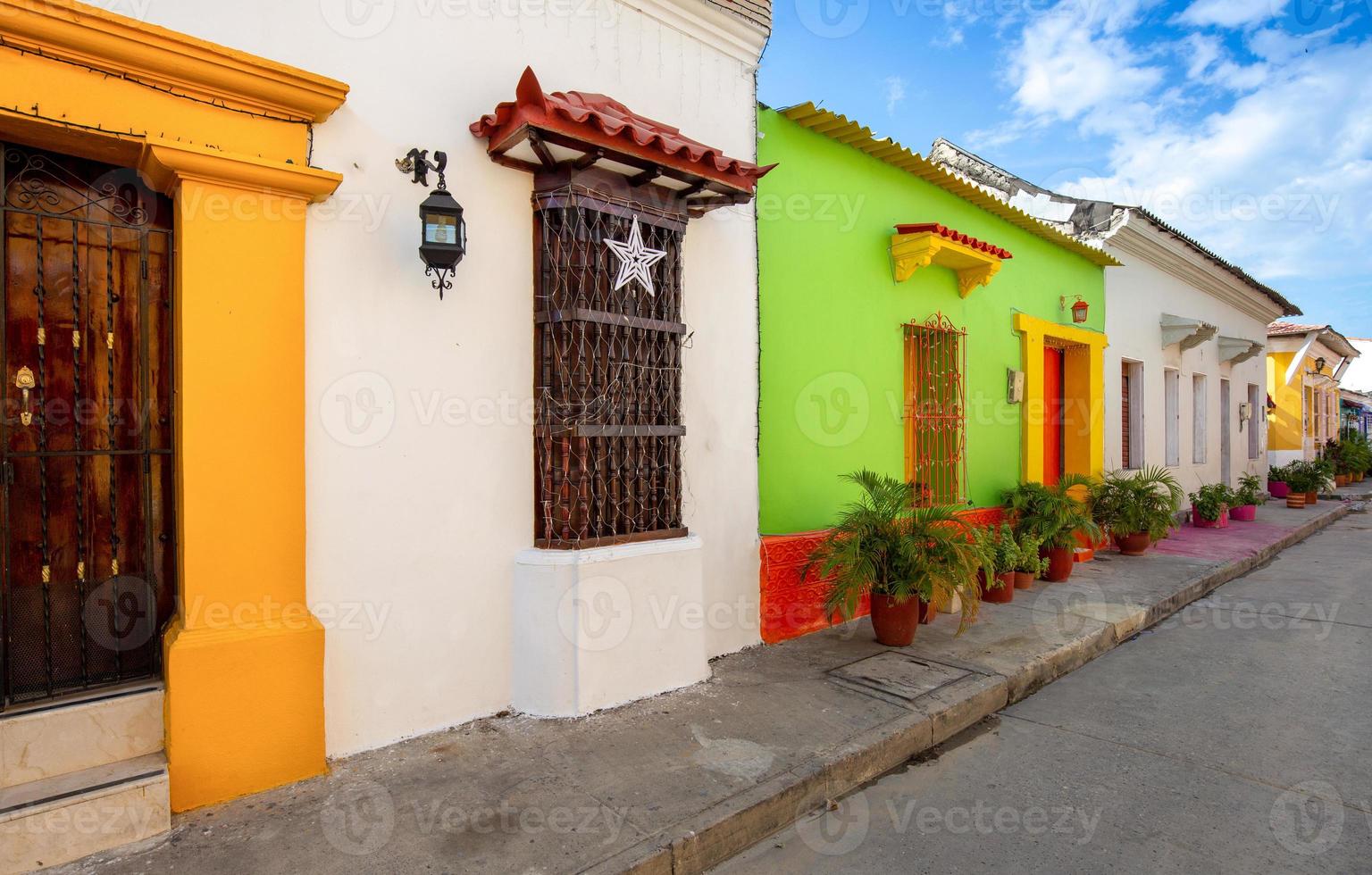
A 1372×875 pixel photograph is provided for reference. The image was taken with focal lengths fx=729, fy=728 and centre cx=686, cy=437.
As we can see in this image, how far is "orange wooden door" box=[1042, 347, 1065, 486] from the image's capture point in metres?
9.35

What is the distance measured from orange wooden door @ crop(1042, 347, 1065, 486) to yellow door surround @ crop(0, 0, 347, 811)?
28.4 feet

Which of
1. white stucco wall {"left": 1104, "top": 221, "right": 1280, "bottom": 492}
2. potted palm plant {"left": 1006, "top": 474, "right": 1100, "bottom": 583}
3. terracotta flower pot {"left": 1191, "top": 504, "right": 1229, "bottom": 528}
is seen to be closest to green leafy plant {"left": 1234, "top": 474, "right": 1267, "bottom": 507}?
white stucco wall {"left": 1104, "top": 221, "right": 1280, "bottom": 492}

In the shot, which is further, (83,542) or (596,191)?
(596,191)

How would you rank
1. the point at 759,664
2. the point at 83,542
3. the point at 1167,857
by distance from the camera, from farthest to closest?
the point at 759,664 → the point at 83,542 → the point at 1167,857

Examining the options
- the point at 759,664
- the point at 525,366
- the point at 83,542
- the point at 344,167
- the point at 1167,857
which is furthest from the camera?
the point at 759,664

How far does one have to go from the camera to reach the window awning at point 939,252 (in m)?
6.32

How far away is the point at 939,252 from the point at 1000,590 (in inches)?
121

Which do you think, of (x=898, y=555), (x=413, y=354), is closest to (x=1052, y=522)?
(x=898, y=555)

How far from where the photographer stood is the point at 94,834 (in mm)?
2660

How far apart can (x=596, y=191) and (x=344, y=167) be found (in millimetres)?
1276

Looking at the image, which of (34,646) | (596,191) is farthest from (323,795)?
(596,191)

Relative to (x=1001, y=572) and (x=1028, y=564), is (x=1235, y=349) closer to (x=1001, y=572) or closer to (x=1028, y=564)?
(x=1028, y=564)

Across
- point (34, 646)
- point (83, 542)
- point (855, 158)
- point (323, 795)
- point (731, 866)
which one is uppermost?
point (855, 158)

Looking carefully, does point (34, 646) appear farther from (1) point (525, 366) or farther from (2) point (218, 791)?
(1) point (525, 366)
